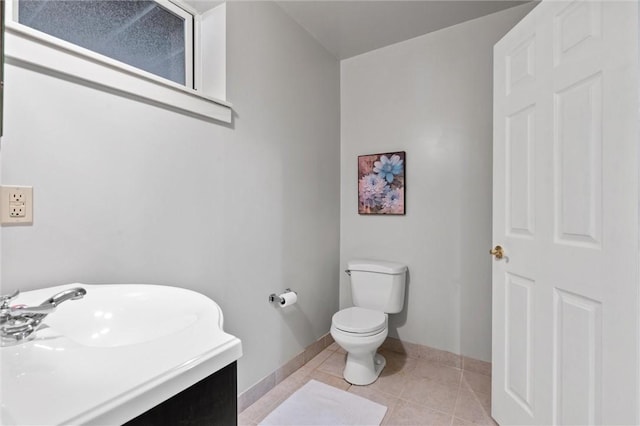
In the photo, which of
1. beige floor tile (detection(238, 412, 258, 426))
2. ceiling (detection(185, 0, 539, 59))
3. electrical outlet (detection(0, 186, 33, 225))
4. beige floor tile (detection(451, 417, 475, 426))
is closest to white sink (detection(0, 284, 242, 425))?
electrical outlet (detection(0, 186, 33, 225))

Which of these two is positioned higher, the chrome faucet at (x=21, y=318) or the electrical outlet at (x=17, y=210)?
the electrical outlet at (x=17, y=210)

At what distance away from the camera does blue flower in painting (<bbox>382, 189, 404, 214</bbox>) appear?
238cm

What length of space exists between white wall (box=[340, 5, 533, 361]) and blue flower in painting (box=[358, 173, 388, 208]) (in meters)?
0.15

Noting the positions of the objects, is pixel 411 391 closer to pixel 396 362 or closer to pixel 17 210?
pixel 396 362

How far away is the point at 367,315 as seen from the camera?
6.77ft

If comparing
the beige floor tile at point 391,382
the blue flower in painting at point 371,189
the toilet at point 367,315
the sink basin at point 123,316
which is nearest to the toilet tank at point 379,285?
the toilet at point 367,315

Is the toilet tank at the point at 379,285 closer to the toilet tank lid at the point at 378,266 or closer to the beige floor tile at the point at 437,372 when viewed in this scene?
the toilet tank lid at the point at 378,266

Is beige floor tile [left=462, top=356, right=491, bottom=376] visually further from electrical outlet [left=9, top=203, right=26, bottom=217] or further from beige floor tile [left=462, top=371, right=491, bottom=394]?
electrical outlet [left=9, top=203, right=26, bottom=217]

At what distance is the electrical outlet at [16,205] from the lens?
941 mm

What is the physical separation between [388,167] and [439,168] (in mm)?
377

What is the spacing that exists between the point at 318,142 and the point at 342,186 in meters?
0.47

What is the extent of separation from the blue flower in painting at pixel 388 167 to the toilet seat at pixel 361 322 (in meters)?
1.01
